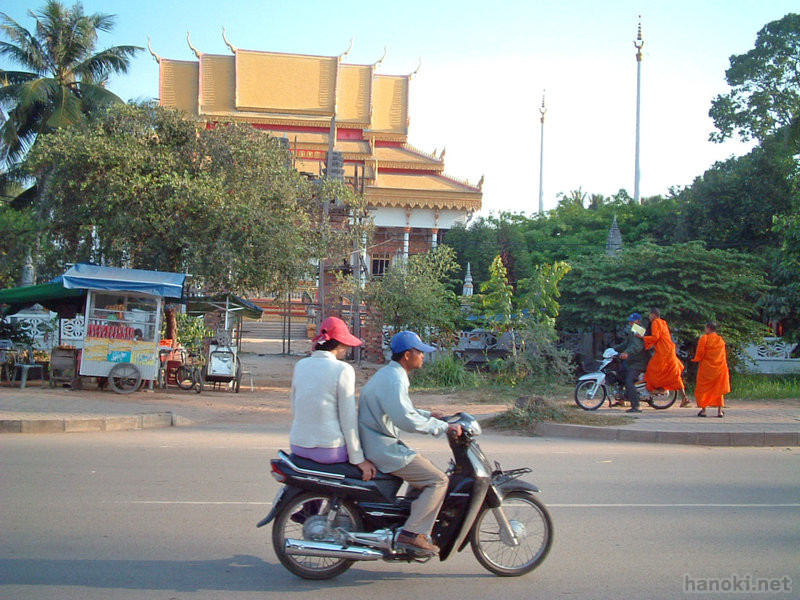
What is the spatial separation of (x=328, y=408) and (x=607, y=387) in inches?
398

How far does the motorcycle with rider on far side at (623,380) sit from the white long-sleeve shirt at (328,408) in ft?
31.6

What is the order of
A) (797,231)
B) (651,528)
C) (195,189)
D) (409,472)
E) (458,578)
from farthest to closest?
(797,231)
(195,189)
(651,528)
(458,578)
(409,472)

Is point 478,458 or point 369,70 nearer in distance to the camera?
point 478,458

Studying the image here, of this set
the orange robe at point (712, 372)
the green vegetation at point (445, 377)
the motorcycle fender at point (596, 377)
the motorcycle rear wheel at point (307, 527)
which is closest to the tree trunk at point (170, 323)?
the green vegetation at point (445, 377)

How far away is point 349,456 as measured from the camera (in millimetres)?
4465

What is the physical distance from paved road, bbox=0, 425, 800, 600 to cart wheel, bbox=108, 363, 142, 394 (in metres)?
4.62

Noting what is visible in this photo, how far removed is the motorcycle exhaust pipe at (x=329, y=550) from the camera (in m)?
4.50

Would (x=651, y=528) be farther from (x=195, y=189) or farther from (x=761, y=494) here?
(x=195, y=189)

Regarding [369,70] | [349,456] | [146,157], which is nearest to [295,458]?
[349,456]

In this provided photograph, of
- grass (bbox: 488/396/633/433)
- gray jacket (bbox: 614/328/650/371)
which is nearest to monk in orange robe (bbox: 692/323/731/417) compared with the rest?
gray jacket (bbox: 614/328/650/371)

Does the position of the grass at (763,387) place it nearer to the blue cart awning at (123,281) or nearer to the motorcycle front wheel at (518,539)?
the blue cart awning at (123,281)

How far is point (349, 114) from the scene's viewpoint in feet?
134

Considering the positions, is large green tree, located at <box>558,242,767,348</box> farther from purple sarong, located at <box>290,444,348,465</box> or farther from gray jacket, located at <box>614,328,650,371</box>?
purple sarong, located at <box>290,444,348,465</box>

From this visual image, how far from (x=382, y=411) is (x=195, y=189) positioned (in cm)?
1073
